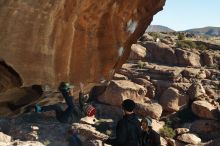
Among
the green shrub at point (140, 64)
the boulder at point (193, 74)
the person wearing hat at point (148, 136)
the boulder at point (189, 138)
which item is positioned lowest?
the boulder at point (189, 138)

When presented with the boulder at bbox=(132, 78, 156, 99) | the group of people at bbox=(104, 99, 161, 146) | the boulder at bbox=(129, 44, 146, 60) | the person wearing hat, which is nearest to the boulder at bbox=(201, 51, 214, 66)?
the boulder at bbox=(129, 44, 146, 60)

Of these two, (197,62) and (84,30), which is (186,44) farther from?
(84,30)

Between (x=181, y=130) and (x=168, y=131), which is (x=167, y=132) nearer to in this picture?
(x=168, y=131)

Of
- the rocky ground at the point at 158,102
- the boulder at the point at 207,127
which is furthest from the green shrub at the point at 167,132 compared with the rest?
the boulder at the point at 207,127

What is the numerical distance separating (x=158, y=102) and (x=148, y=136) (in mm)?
28934

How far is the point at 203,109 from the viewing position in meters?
33.1

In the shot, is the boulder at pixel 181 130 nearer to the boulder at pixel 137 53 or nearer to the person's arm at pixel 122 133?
the boulder at pixel 137 53

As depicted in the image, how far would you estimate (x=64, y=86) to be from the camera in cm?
642

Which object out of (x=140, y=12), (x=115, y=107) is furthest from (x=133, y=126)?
(x=115, y=107)

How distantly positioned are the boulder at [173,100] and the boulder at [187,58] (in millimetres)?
5878

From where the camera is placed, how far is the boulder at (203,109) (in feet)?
107

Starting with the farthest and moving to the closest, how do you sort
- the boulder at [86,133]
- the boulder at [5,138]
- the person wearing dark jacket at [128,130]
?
the boulder at [86,133] < the boulder at [5,138] < the person wearing dark jacket at [128,130]

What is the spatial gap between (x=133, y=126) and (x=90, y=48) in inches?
49.5

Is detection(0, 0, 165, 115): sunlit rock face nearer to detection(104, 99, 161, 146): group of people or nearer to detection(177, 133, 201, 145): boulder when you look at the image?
detection(104, 99, 161, 146): group of people
